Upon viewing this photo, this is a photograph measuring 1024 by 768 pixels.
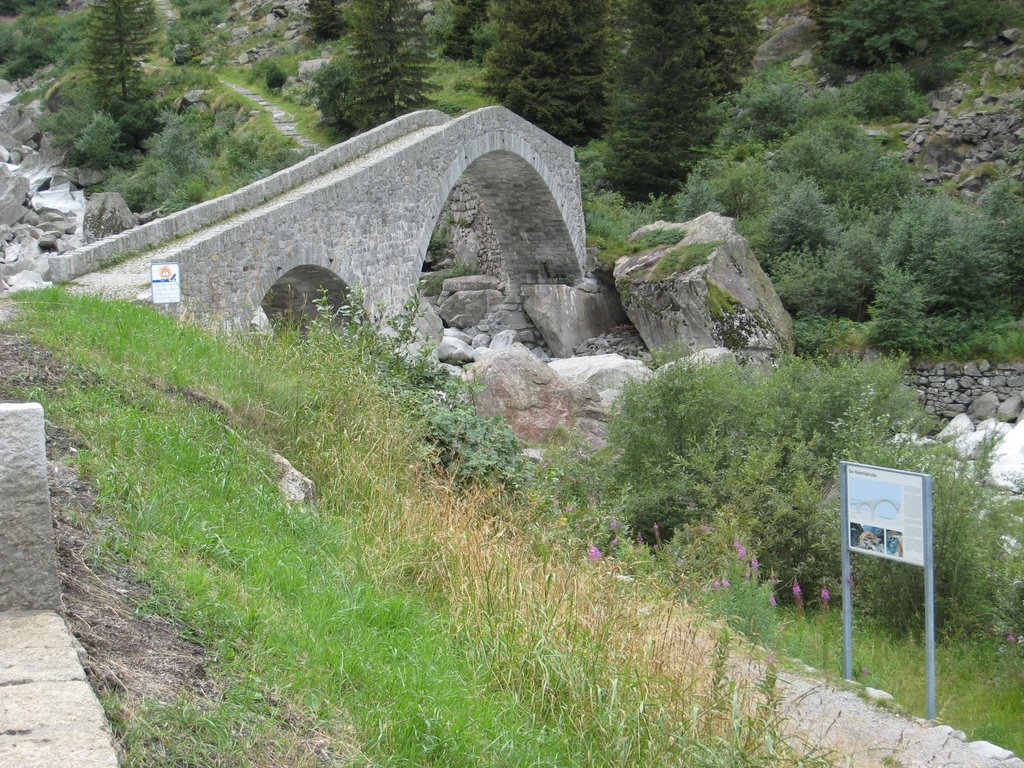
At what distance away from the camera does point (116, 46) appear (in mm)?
30219

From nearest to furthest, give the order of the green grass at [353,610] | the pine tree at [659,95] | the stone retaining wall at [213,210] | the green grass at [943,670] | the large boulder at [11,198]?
the green grass at [353,610], the green grass at [943,670], the stone retaining wall at [213,210], the large boulder at [11,198], the pine tree at [659,95]

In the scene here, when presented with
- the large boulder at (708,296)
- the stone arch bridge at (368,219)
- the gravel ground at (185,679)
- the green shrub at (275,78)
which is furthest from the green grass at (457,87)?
the gravel ground at (185,679)

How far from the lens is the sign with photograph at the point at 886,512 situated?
4.93 meters

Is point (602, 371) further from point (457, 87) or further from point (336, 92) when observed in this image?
point (457, 87)

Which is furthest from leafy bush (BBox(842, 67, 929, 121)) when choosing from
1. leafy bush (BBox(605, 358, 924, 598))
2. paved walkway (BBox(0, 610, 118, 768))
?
paved walkway (BBox(0, 610, 118, 768))

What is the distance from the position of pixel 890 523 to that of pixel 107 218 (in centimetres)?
1957

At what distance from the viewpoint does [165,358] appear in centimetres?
591

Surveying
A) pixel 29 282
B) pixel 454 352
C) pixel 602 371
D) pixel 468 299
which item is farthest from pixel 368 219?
pixel 468 299

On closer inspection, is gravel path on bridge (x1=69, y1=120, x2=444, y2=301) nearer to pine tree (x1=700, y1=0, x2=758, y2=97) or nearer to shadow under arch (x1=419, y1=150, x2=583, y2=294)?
shadow under arch (x1=419, y1=150, x2=583, y2=294)

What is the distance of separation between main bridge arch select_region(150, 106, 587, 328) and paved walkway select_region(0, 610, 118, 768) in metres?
5.77

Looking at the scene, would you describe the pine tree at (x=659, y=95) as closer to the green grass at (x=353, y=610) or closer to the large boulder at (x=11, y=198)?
the large boulder at (x=11, y=198)

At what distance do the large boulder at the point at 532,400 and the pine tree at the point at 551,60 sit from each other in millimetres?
14516

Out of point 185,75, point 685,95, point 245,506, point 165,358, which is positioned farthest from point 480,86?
point 245,506

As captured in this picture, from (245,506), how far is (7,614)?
157 centimetres
